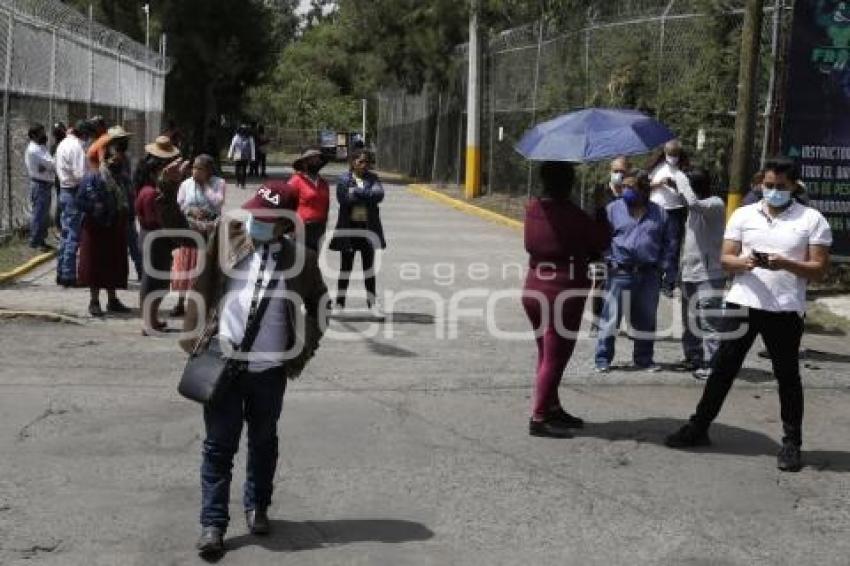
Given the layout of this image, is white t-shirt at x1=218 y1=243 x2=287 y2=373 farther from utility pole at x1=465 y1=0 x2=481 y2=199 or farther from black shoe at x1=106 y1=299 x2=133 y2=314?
utility pole at x1=465 y1=0 x2=481 y2=199

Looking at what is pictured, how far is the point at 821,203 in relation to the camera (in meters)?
13.5

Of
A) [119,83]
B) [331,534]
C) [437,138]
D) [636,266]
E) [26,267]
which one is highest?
[119,83]

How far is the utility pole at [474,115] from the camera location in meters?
27.0

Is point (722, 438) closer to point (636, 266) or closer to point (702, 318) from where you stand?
point (702, 318)

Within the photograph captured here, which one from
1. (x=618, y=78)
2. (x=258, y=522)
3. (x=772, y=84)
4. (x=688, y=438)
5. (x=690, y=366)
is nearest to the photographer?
(x=258, y=522)

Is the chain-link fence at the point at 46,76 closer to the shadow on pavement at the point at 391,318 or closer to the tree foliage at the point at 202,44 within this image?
the shadow on pavement at the point at 391,318

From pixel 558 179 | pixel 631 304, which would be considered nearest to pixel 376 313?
pixel 631 304

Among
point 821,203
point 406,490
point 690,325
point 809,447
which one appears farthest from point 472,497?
point 821,203

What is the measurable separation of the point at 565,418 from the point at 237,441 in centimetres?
280

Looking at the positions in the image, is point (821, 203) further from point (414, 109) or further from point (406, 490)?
point (414, 109)

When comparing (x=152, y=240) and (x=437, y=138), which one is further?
(x=437, y=138)

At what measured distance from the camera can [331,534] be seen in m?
5.52

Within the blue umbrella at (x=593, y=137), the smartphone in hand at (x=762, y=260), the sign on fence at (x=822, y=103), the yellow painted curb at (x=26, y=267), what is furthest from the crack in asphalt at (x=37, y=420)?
the sign on fence at (x=822, y=103)

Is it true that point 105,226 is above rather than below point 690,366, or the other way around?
above
